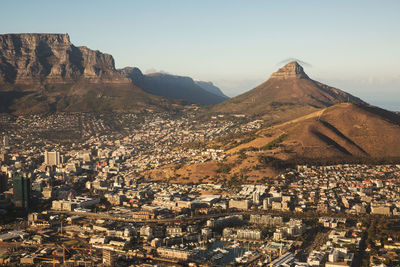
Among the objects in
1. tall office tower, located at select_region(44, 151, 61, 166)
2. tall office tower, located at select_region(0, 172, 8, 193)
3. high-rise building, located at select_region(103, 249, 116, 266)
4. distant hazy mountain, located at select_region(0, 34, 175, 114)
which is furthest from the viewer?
distant hazy mountain, located at select_region(0, 34, 175, 114)

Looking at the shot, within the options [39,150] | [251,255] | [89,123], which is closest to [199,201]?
[251,255]

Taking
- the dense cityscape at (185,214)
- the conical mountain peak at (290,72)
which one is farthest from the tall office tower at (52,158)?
the conical mountain peak at (290,72)

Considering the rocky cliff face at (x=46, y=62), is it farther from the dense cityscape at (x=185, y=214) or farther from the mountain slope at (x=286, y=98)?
the dense cityscape at (x=185, y=214)

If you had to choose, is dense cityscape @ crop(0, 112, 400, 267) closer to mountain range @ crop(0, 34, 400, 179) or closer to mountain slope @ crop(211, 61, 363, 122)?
mountain range @ crop(0, 34, 400, 179)

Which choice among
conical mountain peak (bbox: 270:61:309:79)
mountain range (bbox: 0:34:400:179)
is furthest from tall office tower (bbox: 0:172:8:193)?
conical mountain peak (bbox: 270:61:309:79)

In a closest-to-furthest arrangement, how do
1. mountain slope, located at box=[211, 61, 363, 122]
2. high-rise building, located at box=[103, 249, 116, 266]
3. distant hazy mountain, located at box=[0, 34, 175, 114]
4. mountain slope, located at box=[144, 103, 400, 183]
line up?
high-rise building, located at box=[103, 249, 116, 266] < mountain slope, located at box=[144, 103, 400, 183] < mountain slope, located at box=[211, 61, 363, 122] < distant hazy mountain, located at box=[0, 34, 175, 114]

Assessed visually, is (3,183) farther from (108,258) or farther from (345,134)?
(345,134)

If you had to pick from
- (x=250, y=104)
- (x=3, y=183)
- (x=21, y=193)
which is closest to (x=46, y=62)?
(x=250, y=104)
